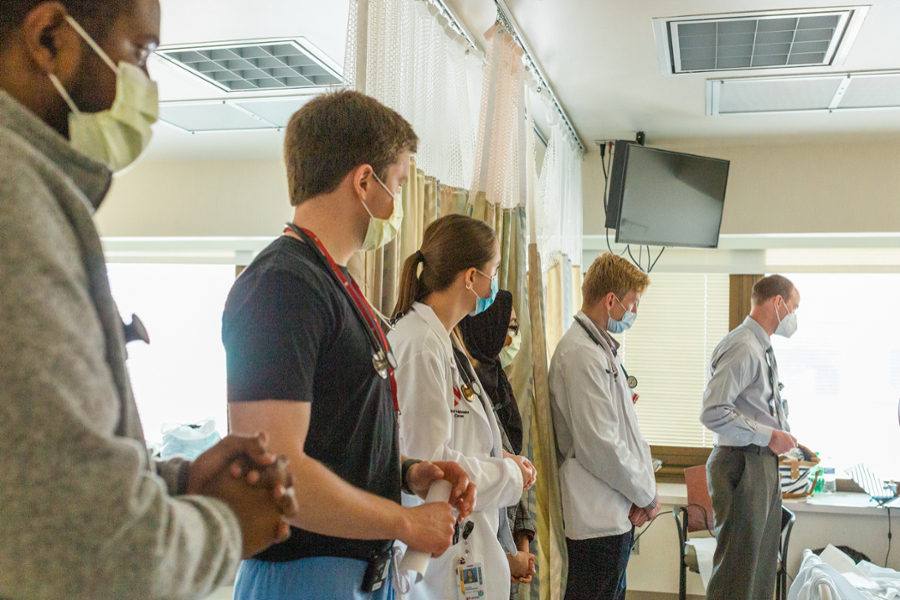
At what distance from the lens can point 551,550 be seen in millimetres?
2607

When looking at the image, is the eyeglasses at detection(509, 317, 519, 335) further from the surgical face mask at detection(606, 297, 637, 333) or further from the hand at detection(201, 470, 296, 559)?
the hand at detection(201, 470, 296, 559)

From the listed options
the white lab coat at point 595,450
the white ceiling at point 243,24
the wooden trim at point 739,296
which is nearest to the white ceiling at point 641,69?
the white ceiling at point 243,24

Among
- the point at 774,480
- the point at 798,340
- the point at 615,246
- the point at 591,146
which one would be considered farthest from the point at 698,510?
the point at 591,146

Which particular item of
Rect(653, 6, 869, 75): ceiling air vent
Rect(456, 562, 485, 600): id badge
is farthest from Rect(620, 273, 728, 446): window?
Rect(456, 562, 485, 600): id badge

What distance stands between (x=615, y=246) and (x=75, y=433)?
5133mm

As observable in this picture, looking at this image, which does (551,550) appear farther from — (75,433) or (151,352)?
(151,352)

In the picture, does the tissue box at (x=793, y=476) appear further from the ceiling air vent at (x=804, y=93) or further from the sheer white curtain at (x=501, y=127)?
the sheer white curtain at (x=501, y=127)

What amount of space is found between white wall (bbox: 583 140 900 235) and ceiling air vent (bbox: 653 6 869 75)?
1496mm

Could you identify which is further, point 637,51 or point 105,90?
point 637,51

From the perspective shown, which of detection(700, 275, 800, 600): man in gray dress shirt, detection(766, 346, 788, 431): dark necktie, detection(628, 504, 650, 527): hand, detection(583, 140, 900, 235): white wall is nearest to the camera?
detection(628, 504, 650, 527): hand

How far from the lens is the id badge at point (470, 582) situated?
64.9 inches

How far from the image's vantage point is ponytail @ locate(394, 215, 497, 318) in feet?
6.03

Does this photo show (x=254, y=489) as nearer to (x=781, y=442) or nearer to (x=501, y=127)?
(x=501, y=127)

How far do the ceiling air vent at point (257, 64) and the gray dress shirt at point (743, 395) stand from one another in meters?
2.46
